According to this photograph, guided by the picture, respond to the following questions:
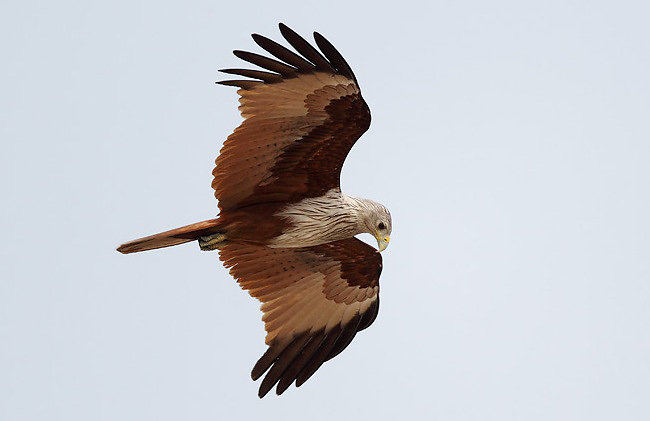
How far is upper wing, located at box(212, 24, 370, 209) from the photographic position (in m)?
10.6

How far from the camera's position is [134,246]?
1106 cm

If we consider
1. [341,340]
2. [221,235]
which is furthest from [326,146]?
[341,340]

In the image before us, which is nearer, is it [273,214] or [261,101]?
[261,101]

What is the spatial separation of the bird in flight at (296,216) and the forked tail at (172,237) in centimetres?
1

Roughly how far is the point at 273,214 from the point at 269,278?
0.90m

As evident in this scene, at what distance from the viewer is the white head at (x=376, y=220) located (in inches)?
463

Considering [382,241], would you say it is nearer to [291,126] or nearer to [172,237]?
[291,126]

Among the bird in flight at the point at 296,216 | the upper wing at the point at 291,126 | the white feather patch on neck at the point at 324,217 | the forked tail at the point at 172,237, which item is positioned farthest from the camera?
the white feather patch on neck at the point at 324,217

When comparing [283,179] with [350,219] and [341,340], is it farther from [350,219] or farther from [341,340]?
[341,340]

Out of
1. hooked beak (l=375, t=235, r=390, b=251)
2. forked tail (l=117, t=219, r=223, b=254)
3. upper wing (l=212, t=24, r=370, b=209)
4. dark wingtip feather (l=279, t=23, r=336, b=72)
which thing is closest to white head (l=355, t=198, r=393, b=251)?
hooked beak (l=375, t=235, r=390, b=251)

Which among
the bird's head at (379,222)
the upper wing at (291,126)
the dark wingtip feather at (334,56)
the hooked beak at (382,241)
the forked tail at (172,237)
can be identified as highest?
the dark wingtip feather at (334,56)

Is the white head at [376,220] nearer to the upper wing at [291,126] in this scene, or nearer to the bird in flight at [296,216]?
the bird in flight at [296,216]

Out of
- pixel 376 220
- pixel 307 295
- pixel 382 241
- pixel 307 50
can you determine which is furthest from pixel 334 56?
pixel 307 295

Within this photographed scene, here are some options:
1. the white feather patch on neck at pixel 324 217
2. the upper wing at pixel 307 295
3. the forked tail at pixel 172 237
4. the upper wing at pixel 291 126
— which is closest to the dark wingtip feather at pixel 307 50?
the upper wing at pixel 291 126
